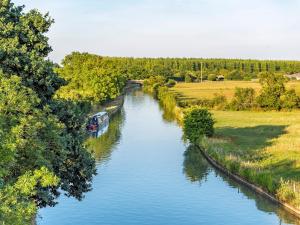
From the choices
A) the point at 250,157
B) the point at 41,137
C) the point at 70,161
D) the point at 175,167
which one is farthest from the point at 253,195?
the point at 41,137

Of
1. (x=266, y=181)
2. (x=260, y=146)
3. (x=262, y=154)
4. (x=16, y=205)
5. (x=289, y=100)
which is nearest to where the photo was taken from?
(x=16, y=205)

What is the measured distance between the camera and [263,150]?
235ft

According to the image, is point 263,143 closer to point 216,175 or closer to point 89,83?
point 216,175

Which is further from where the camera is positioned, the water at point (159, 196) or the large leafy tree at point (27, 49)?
the water at point (159, 196)

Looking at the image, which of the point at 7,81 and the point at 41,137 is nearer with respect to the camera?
the point at 7,81

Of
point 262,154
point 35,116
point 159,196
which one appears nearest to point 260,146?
point 262,154

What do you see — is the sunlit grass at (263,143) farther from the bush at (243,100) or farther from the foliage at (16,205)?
the foliage at (16,205)

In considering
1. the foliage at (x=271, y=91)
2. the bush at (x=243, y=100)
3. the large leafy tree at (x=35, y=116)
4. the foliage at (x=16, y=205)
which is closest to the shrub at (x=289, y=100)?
the foliage at (x=271, y=91)

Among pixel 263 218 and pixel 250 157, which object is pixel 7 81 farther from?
pixel 250 157

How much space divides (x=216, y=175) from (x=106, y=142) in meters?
29.3

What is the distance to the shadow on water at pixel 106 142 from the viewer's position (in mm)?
75938

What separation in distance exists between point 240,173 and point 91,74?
85.1 m

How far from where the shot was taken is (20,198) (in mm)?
22922

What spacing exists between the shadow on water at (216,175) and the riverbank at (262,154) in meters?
0.64
